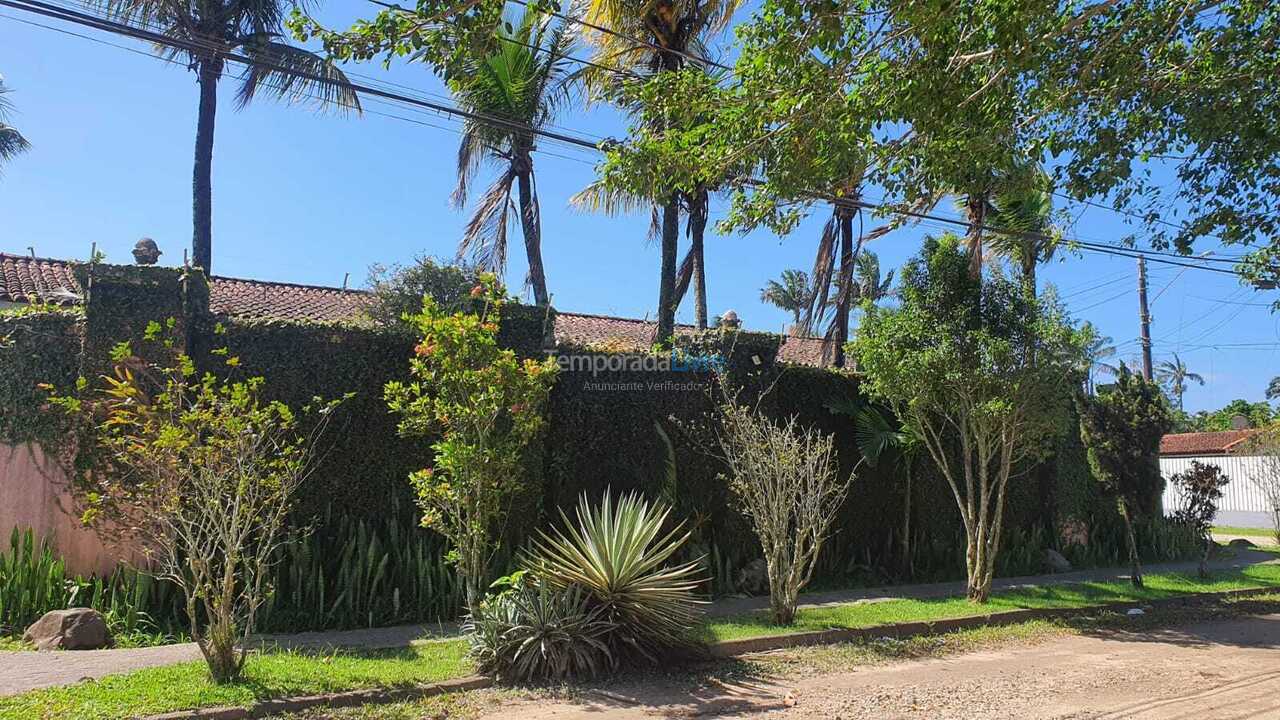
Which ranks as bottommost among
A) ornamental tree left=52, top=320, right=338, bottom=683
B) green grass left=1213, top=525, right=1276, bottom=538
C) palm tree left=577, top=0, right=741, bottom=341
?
green grass left=1213, top=525, right=1276, bottom=538

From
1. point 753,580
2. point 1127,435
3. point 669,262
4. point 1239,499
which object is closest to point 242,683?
point 753,580

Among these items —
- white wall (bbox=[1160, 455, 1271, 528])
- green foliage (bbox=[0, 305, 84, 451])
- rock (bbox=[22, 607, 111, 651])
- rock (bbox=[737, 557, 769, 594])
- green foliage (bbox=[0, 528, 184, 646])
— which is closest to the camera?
rock (bbox=[22, 607, 111, 651])

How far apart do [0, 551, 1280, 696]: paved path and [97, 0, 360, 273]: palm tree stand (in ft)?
26.9

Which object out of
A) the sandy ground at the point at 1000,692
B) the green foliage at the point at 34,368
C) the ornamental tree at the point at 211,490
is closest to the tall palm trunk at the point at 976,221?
the sandy ground at the point at 1000,692

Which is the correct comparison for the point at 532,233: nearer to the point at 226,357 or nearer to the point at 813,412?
the point at 813,412

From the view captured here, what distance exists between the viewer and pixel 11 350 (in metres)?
8.34

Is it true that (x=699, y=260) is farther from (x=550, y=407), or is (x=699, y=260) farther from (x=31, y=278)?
(x=31, y=278)

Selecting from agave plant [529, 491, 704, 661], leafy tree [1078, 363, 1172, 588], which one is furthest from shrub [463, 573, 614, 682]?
leafy tree [1078, 363, 1172, 588]

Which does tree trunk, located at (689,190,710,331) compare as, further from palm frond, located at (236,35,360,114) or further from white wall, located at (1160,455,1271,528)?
white wall, located at (1160,455,1271,528)

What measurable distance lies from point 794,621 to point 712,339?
4136 millimetres

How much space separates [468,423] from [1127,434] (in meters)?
11.4

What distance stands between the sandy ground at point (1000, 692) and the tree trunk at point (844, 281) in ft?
36.8

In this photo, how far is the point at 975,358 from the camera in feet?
34.6

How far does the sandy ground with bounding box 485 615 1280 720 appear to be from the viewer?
6145mm
